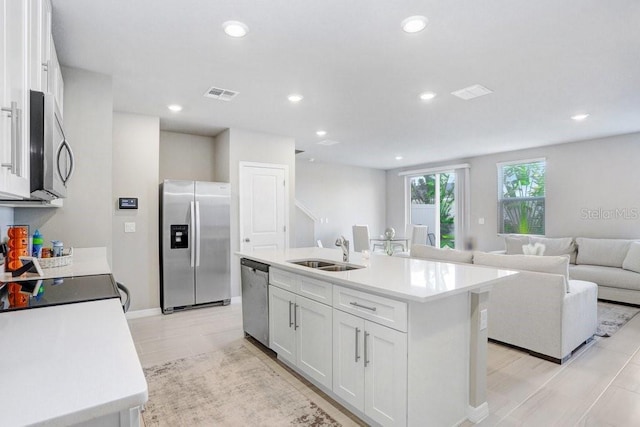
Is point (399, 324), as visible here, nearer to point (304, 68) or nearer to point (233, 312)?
point (304, 68)

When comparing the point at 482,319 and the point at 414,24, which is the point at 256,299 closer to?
the point at 482,319

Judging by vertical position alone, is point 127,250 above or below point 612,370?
above

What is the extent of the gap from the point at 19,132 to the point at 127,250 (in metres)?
3.54

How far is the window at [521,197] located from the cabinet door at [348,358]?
5.90 metres

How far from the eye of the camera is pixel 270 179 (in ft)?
17.4

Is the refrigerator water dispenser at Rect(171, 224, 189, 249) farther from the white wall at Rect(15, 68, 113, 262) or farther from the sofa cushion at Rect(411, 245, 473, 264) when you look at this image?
the sofa cushion at Rect(411, 245, 473, 264)

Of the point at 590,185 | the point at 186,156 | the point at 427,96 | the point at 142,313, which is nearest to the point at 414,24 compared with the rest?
the point at 427,96

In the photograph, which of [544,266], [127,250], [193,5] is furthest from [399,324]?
[127,250]

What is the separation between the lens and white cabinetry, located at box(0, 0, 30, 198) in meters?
0.91

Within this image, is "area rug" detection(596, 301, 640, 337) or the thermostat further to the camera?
the thermostat

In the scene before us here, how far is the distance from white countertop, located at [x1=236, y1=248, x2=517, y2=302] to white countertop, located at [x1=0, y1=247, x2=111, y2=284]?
129 centimetres

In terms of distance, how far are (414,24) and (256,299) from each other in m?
2.64

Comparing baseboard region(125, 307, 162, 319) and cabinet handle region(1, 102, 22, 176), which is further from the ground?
cabinet handle region(1, 102, 22, 176)

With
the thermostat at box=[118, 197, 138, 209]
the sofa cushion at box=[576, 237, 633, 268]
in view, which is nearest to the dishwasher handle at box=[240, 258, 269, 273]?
the thermostat at box=[118, 197, 138, 209]
